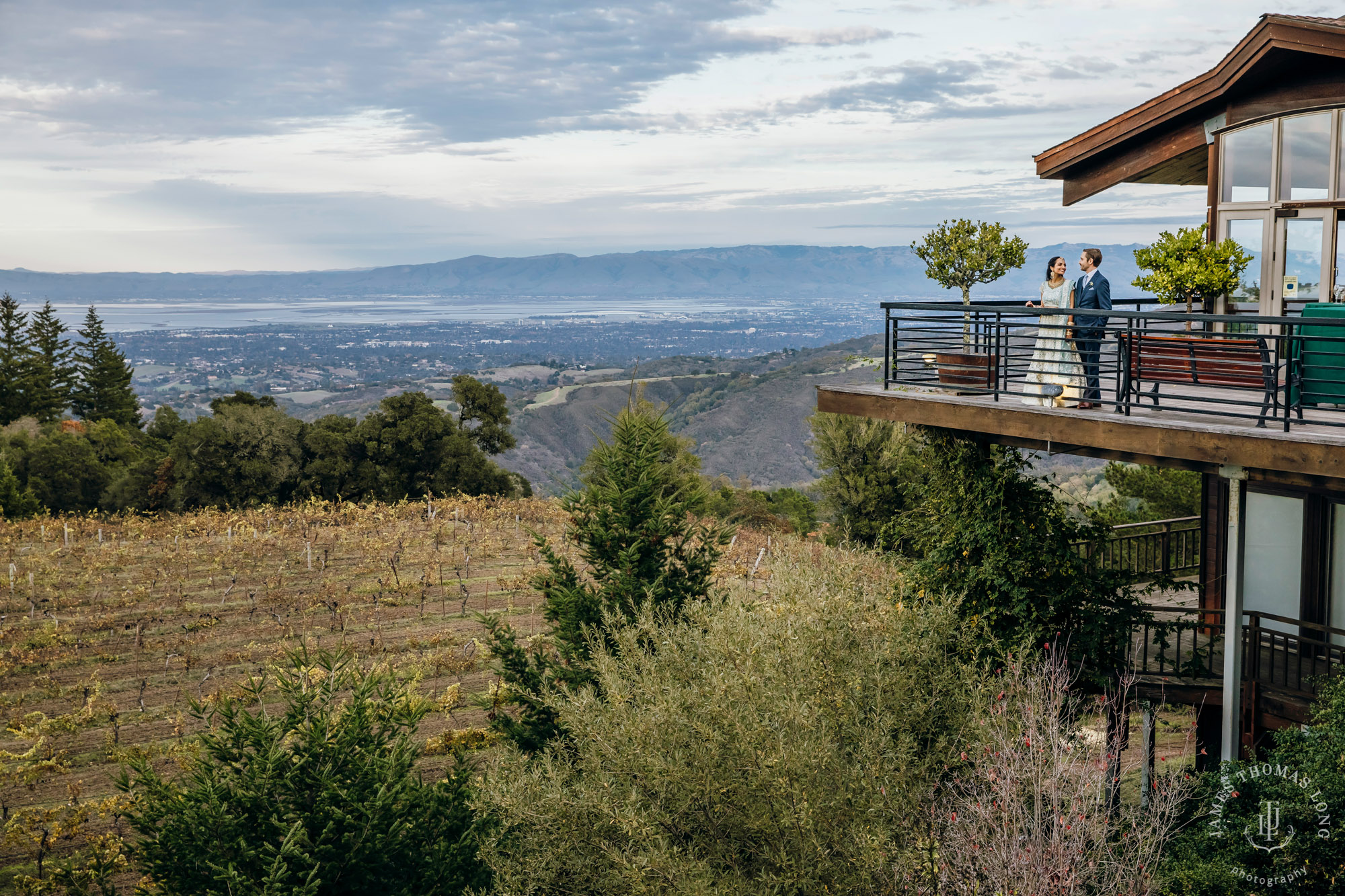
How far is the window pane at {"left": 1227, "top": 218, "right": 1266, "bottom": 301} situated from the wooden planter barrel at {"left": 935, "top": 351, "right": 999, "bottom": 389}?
2793mm

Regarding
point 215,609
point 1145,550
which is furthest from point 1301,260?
point 215,609

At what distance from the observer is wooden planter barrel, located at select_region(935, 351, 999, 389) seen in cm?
1090

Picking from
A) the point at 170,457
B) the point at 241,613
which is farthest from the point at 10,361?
the point at 241,613

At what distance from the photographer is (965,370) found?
1109 centimetres

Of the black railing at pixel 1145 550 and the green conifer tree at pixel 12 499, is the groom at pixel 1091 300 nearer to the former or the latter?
the black railing at pixel 1145 550

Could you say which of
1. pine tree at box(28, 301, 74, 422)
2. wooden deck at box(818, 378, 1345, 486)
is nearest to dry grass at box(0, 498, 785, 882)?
wooden deck at box(818, 378, 1345, 486)

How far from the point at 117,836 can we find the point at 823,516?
88.1 feet

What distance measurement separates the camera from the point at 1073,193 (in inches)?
526

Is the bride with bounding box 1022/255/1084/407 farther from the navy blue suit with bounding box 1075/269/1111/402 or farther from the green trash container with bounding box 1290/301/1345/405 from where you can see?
the green trash container with bounding box 1290/301/1345/405

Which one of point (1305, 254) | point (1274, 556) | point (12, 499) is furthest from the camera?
point (12, 499)

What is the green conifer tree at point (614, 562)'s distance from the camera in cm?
1134

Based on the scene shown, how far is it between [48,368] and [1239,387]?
2685 inches

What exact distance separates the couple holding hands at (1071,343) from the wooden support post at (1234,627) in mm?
1565

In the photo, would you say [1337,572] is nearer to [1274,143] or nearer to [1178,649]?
[1178,649]
